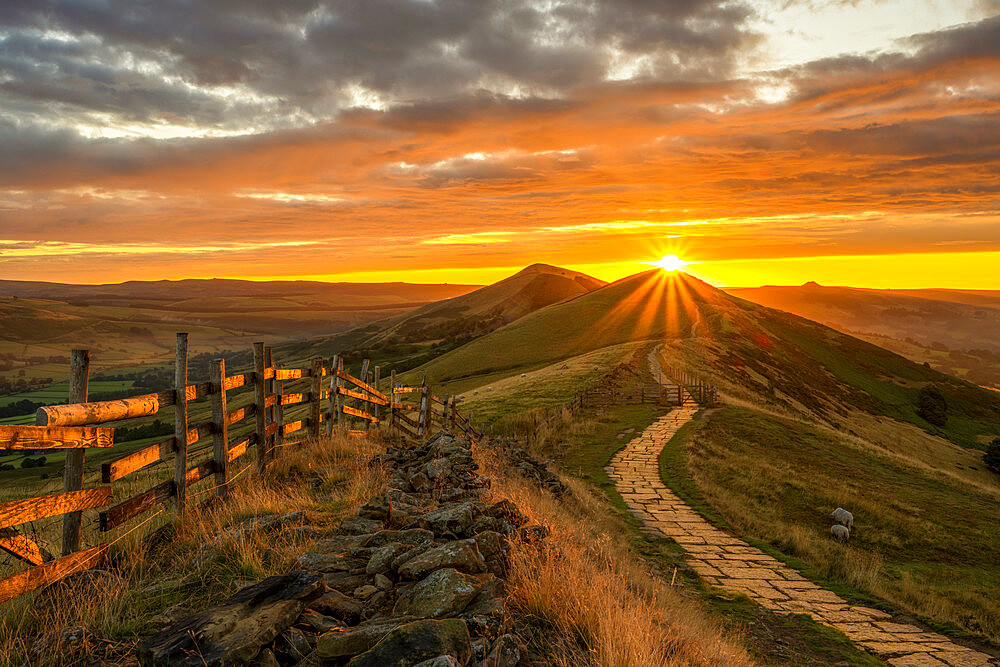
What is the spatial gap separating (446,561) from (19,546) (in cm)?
394

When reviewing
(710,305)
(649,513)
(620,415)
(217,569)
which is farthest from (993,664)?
(710,305)

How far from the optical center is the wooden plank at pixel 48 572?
16.2 ft

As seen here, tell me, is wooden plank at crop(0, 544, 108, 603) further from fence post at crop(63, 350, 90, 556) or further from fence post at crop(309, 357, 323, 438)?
fence post at crop(309, 357, 323, 438)

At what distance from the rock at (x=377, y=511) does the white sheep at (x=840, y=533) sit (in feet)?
43.7

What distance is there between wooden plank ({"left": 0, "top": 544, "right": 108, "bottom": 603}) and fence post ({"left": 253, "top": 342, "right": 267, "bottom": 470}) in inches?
167

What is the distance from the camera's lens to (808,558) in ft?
41.0

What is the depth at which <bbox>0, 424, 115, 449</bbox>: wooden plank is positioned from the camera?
490 centimetres

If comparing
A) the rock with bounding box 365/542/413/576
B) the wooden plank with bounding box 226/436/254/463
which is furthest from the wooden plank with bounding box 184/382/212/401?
the rock with bounding box 365/542/413/576

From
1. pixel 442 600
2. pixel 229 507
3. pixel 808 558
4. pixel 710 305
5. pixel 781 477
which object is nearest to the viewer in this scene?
pixel 442 600

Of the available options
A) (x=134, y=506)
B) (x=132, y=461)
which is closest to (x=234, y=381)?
(x=132, y=461)

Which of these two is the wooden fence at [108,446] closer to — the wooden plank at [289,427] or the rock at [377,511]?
the wooden plank at [289,427]

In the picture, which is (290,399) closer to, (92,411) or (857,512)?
(92,411)

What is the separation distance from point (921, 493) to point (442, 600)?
2525cm

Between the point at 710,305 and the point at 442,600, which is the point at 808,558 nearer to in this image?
the point at 442,600
